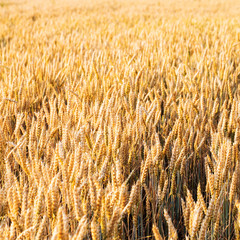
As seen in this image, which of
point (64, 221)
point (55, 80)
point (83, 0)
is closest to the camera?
point (64, 221)

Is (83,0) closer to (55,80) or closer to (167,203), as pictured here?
(55,80)

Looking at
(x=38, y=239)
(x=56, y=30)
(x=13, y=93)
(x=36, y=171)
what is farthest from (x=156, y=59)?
(x=56, y=30)

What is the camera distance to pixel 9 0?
8758mm

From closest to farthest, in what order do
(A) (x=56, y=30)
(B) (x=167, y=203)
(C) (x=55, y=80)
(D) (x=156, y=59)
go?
1. (B) (x=167, y=203)
2. (C) (x=55, y=80)
3. (D) (x=156, y=59)
4. (A) (x=56, y=30)

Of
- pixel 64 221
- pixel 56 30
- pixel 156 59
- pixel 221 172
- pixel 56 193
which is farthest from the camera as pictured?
pixel 56 30

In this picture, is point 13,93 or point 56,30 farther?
point 56,30

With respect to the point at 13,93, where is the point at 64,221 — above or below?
below

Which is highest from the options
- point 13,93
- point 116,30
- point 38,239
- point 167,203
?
point 116,30

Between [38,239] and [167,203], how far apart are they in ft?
1.38

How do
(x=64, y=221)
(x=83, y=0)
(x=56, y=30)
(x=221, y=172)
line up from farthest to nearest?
(x=83, y=0)
(x=56, y=30)
(x=221, y=172)
(x=64, y=221)

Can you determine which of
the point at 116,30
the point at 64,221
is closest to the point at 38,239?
the point at 64,221

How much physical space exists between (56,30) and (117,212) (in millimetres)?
3450

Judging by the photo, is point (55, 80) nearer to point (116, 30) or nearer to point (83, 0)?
point (116, 30)

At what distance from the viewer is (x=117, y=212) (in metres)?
0.53
